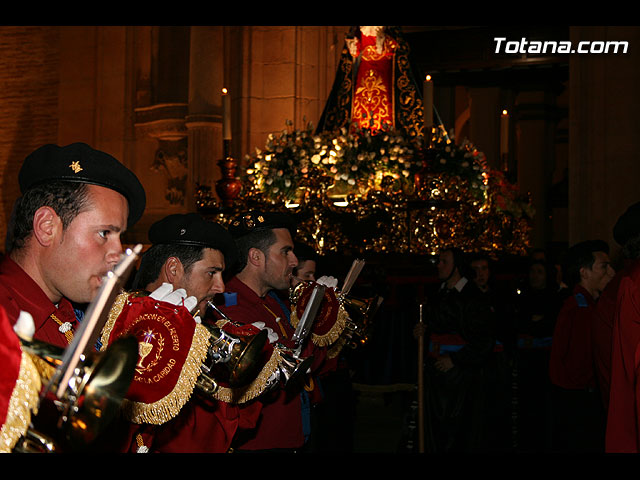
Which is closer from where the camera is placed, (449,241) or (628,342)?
(628,342)

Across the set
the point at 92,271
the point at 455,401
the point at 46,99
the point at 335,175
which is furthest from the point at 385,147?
the point at 46,99

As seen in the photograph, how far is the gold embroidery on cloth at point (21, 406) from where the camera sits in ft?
3.74

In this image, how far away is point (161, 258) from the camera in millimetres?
2812

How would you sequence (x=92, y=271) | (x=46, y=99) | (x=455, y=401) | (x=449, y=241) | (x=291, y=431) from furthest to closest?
(x=46, y=99)
(x=449, y=241)
(x=455, y=401)
(x=291, y=431)
(x=92, y=271)

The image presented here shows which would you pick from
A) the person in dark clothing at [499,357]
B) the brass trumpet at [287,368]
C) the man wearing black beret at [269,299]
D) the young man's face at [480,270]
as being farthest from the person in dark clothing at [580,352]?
the brass trumpet at [287,368]

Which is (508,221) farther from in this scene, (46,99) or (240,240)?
(46,99)

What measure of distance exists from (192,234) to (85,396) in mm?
1692

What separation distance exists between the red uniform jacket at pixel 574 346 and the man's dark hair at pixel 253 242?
92.8 inches

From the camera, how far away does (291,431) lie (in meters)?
3.54

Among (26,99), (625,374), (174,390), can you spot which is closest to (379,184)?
(625,374)

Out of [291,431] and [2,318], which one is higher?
[2,318]

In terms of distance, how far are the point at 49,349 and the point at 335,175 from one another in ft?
17.0

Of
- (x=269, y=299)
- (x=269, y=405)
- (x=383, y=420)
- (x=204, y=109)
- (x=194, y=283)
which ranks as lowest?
Result: (x=383, y=420)

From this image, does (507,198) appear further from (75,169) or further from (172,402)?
(75,169)
